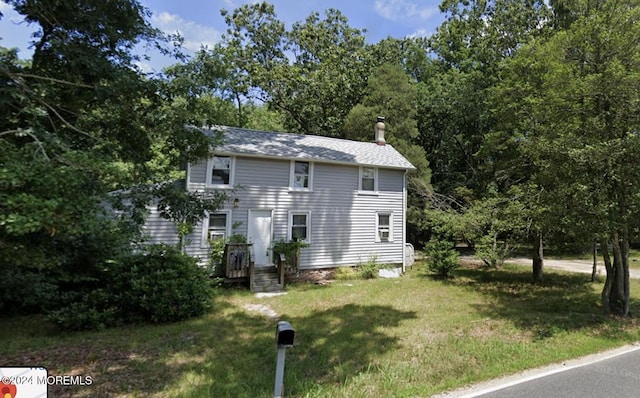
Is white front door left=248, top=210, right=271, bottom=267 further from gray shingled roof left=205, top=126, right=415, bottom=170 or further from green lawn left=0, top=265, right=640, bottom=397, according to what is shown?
green lawn left=0, top=265, right=640, bottom=397

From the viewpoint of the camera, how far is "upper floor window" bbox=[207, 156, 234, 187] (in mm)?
11922

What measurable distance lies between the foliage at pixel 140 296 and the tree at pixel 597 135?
878cm

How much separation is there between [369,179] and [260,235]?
5.57m

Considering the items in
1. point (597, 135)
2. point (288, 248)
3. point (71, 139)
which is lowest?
point (288, 248)

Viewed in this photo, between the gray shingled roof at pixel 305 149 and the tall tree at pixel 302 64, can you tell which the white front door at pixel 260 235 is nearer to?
the gray shingled roof at pixel 305 149

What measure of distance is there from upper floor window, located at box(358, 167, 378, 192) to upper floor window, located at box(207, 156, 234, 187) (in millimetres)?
5815

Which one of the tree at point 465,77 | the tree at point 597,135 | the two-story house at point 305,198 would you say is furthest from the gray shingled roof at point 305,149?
the tree at point 465,77

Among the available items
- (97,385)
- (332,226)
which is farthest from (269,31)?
(97,385)

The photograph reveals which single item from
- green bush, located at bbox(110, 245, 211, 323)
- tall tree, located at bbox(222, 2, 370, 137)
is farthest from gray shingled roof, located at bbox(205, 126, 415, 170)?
tall tree, located at bbox(222, 2, 370, 137)

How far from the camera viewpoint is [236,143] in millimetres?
12789

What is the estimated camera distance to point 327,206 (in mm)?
13867

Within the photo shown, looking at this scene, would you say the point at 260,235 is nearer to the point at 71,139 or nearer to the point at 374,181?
the point at 374,181

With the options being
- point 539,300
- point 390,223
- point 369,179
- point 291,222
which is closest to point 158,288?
point 291,222

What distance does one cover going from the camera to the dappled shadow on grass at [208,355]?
168 inches
